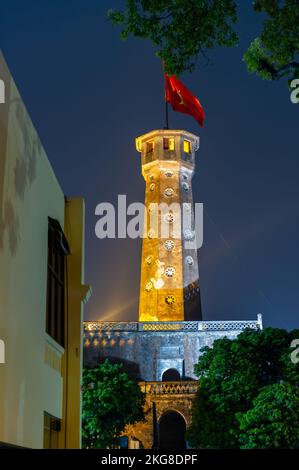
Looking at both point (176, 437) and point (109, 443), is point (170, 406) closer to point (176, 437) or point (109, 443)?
point (176, 437)

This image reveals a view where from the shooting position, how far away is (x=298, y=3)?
12273 mm

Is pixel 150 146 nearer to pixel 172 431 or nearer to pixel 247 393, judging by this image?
pixel 172 431

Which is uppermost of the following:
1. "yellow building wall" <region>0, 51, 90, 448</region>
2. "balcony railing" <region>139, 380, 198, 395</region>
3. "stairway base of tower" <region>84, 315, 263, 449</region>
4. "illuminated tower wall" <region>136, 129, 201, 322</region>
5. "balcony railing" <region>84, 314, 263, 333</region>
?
"illuminated tower wall" <region>136, 129, 201, 322</region>

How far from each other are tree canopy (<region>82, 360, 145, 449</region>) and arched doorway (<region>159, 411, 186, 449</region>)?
6083 mm

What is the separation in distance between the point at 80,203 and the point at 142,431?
Answer: 26.6 metres

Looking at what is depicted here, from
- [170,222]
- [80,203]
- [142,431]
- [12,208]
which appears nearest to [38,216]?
[12,208]

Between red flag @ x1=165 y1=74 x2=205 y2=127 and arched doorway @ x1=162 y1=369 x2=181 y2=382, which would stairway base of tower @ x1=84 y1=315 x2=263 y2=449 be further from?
red flag @ x1=165 y1=74 x2=205 y2=127

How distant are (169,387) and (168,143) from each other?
20282mm

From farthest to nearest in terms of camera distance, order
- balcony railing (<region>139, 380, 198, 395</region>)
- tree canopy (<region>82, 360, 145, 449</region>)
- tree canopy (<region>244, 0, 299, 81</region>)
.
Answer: balcony railing (<region>139, 380, 198, 395</region>)
tree canopy (<region>82, 360, 145, 449</region>)
tree canopy (<region>244, 0, 299, 81</region>)

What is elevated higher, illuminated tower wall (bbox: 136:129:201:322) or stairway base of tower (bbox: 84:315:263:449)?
illuminated tower wall (bbox: 136:129:201:322)

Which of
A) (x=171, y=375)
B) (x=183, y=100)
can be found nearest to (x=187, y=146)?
(x=183, y=100)

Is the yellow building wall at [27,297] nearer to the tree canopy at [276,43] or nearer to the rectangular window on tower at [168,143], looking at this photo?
the tree canopy at [276,43]

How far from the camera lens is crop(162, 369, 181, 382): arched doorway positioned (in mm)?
44375

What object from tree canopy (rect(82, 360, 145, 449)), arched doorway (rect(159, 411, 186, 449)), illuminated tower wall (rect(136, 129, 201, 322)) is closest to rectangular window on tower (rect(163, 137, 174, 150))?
illuminated tower wall (rect(136, 129, 201, 322))
